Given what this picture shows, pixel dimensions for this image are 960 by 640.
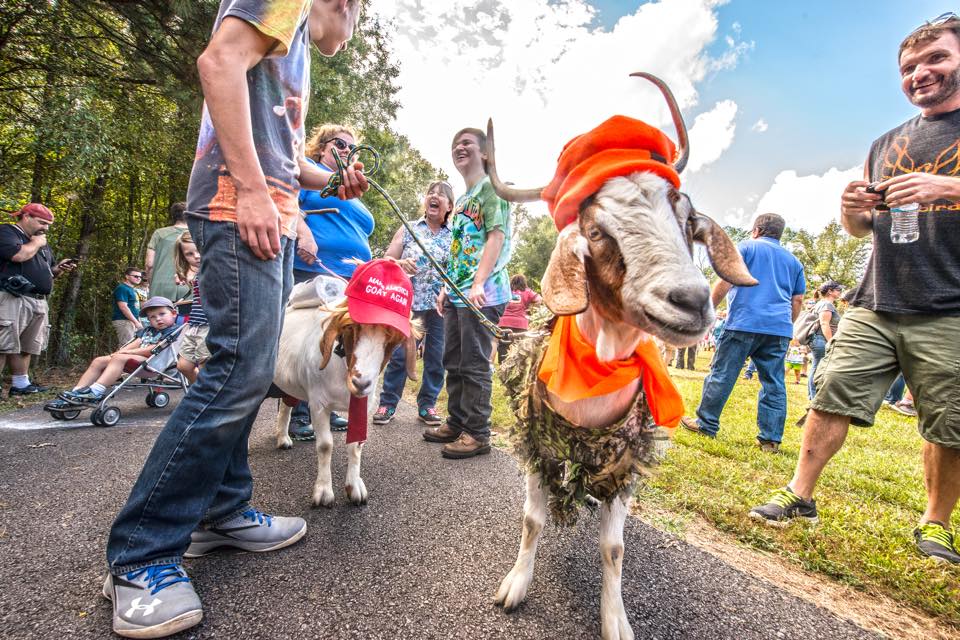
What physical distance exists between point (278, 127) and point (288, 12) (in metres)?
0.40

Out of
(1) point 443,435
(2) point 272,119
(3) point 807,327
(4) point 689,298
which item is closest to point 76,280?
(1) point 443,435

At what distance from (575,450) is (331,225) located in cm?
247

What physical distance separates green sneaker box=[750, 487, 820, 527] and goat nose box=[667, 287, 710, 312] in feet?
6.94

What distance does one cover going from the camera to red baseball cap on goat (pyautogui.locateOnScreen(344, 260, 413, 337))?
7.57 ft

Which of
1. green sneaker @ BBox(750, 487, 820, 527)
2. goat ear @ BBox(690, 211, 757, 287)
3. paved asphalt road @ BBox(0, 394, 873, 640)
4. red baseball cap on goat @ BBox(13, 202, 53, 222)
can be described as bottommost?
paved asphalt road @ BBox(0, 394, 873, 640)

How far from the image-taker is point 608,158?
1551 mm

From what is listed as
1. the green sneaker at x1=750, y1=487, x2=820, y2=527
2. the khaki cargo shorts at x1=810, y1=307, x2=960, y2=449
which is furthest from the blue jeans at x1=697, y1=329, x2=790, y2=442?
the green sneaker at x1=750, y1=487, x2=820, y2=527

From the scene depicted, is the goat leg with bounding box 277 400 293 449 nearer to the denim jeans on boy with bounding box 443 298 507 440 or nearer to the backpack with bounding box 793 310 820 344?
the denim jeans on boy with bounding box 443 298 507 440

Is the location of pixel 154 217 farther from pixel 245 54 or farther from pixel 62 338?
pixel 245 54

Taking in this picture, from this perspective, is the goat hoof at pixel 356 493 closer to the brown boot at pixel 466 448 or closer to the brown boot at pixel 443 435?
the brown boot at pixel 466 448

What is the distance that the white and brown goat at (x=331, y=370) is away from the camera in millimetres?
2381

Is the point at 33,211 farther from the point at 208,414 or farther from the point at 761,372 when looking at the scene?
the point at 761,372

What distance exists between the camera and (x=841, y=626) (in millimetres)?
1683

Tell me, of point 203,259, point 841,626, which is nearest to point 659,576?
point 841,626
